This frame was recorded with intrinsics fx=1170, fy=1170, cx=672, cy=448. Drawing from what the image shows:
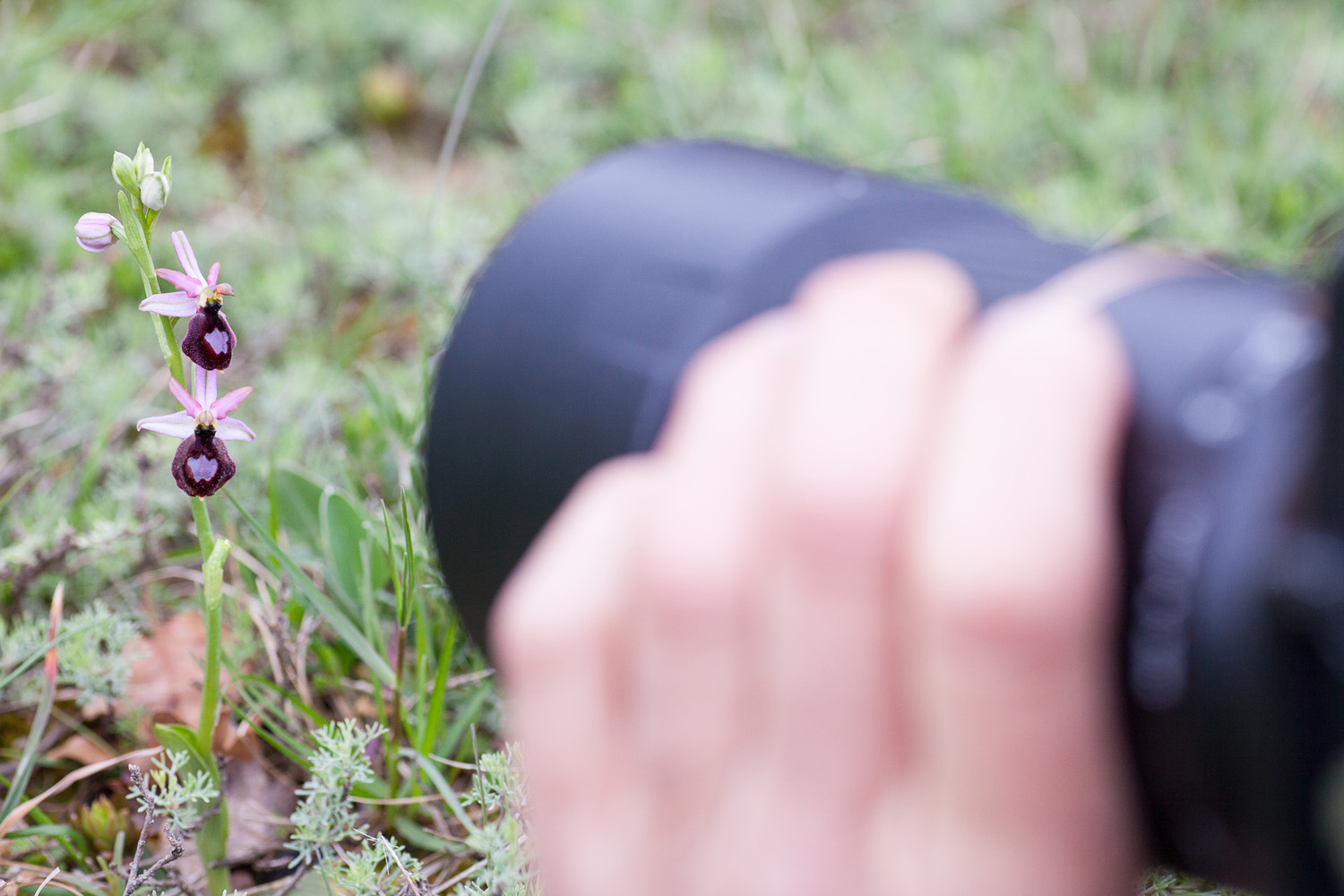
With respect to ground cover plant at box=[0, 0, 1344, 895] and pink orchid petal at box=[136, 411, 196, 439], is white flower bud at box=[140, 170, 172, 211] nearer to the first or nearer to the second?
ground cover plant at box=[0, 0, 1344, 895]

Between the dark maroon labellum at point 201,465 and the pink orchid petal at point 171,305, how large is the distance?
69mm

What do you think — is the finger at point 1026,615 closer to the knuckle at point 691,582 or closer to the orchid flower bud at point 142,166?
the knuckle at point 691,582

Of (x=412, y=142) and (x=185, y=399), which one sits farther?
(x=412, y=142)

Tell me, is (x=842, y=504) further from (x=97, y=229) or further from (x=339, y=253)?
(x=339, y=253)

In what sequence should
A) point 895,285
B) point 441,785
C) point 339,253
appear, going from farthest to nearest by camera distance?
point 339,253 < point 441,785 < point 895,285

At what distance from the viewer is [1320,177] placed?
1.44 m


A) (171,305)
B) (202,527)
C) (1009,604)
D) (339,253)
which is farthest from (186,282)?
(339,253)

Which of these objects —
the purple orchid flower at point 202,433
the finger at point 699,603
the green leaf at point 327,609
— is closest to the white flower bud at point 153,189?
the purple orchid flower at point 202,433

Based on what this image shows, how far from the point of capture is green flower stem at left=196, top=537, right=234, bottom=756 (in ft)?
2.24

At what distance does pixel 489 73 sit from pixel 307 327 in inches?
25.4

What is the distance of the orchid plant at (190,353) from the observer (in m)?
0.66

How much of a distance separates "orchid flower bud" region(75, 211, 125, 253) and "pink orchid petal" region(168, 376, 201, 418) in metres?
0.09

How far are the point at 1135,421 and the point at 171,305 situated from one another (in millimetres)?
522

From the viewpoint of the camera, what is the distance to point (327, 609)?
829mm
